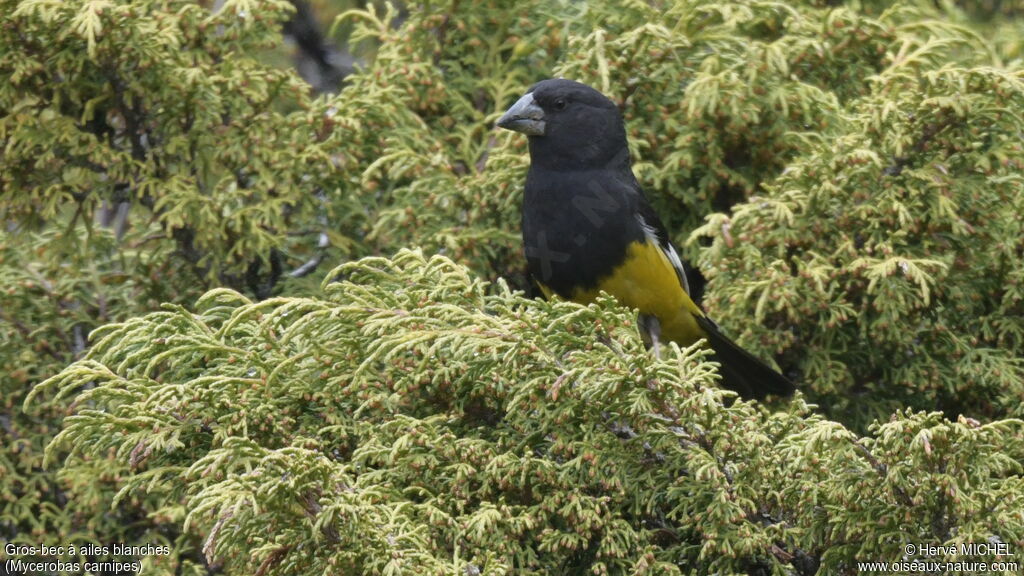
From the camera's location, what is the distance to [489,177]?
4.07 m

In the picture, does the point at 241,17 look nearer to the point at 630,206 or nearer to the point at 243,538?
the point at 630,206

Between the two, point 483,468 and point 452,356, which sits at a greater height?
point 452,356

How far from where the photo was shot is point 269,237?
12.4 ft

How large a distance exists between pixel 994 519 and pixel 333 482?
1306 millimetres

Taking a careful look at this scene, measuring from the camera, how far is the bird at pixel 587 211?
385 cm

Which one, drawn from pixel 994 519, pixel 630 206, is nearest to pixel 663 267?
pixel 630 206

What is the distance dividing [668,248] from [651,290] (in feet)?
0.57

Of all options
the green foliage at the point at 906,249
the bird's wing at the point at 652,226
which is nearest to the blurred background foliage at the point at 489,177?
the green foliage at the point at 906,249

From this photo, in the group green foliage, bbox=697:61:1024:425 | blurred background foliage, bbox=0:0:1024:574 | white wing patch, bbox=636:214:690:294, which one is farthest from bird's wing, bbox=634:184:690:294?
green foliage, bbox=697:61:1024:425

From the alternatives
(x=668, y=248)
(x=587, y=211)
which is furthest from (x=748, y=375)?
(x=587, y=211)

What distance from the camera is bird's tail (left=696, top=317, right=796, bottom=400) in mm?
3557

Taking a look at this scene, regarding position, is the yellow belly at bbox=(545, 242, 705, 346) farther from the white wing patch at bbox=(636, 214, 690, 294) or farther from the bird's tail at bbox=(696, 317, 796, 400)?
the bird's tail at bbox=(696, 317, 796, 400)

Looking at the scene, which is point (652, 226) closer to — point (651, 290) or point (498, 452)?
point (651, 290)

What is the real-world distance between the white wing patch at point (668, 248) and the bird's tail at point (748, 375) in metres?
0.39
